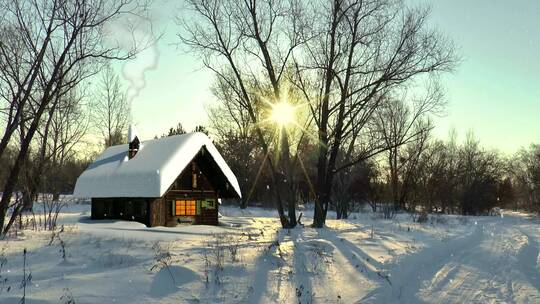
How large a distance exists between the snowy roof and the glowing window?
243 cm

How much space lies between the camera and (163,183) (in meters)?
23.3

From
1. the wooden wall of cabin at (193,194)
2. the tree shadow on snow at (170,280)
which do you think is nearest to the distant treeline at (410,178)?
the wooden wall of cabin at (193,194)

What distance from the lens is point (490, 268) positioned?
11477mm

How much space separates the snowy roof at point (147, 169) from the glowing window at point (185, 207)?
2.43 meters

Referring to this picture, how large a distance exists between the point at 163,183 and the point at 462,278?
16140 millimetres

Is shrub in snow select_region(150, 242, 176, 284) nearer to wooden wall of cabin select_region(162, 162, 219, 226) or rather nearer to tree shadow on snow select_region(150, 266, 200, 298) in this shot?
tree shadow on snow select_region(150, 266, 200, 298)

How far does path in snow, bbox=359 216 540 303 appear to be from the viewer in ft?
26.5

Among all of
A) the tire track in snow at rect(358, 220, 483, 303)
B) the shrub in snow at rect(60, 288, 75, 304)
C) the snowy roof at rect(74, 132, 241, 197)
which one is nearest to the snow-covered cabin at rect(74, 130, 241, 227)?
the snowy roof at rect(74, 132, 241, 197)

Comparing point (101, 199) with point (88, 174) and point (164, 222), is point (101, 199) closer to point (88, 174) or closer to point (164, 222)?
point (88, 174)

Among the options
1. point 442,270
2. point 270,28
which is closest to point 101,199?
point 270,28

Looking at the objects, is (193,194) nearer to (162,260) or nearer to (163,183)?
(163,183)

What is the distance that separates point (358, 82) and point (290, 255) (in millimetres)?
13898

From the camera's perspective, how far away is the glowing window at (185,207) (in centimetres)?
2669

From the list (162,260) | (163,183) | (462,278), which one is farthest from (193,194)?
(462,278)
